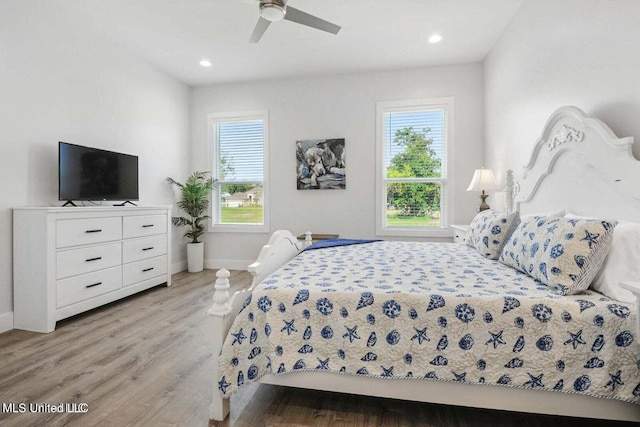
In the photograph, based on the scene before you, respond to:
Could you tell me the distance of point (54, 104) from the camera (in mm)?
2848

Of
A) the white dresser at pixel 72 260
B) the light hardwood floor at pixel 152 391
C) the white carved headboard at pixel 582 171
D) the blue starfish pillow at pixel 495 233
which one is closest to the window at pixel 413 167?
the white carved headboard at pixel 582 171

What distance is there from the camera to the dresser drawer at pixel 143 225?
323cm

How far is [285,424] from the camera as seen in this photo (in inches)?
56.3

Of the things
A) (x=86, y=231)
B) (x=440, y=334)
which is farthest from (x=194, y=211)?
(x=440, y=334)

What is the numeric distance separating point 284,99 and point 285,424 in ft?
13.3

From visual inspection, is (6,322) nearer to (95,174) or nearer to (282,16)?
(95,174)

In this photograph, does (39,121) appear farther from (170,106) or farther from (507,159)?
(507,159)

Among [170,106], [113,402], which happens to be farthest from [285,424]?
[170,106]

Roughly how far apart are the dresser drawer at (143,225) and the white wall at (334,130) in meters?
1.11

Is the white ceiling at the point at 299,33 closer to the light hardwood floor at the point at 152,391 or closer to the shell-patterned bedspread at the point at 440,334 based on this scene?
the shell-patterned bedspread at the point at 440,334

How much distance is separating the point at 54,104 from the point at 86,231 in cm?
123

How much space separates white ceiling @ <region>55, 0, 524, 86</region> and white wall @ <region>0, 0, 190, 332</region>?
0.77ft

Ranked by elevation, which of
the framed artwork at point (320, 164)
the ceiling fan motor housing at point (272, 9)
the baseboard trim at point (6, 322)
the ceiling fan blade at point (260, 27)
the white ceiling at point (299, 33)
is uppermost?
the white ceiling at point (299, 33)

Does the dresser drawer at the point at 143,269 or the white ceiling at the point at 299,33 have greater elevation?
the white ceiling at the point at 299,33
